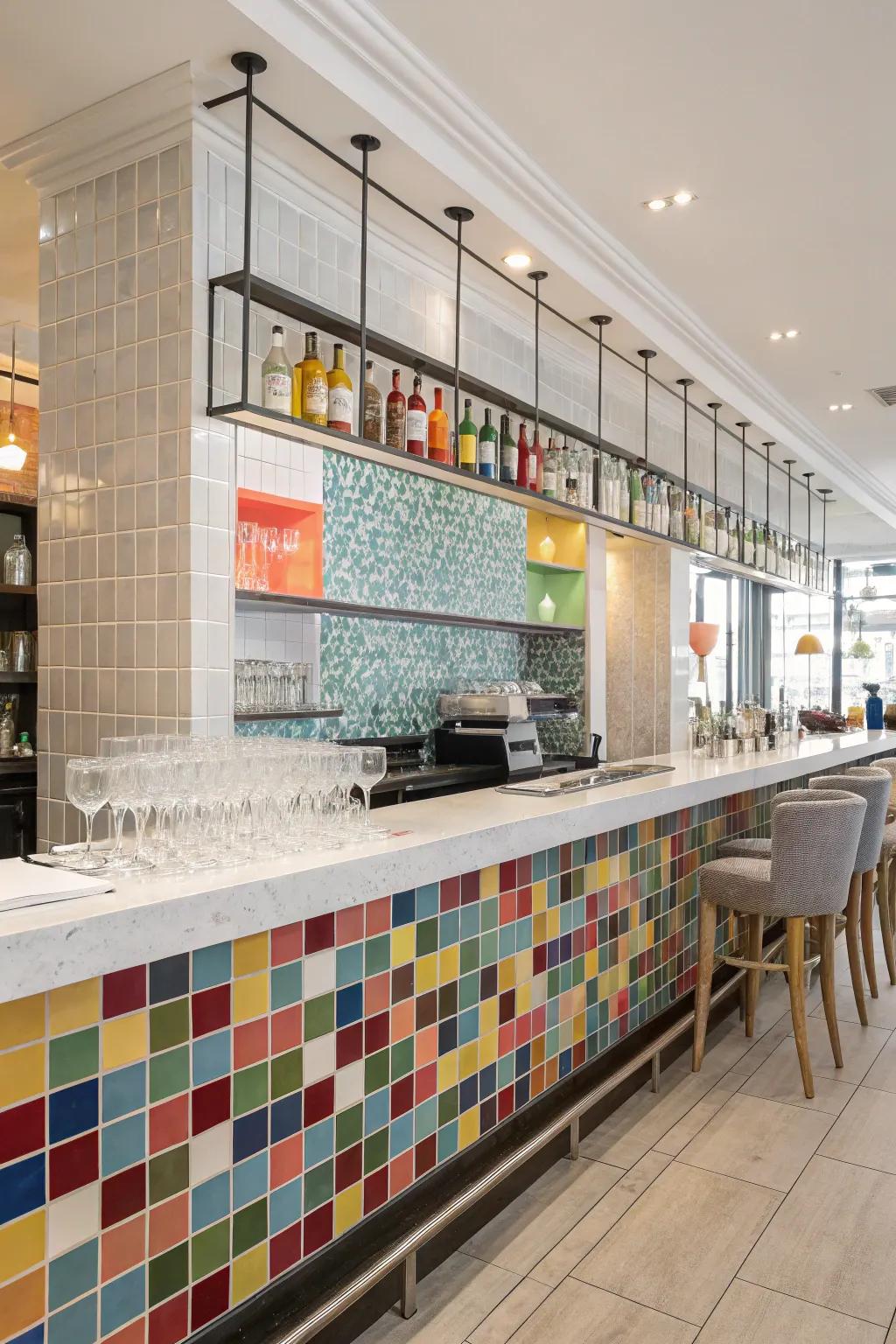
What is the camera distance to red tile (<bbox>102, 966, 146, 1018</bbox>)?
1554mm

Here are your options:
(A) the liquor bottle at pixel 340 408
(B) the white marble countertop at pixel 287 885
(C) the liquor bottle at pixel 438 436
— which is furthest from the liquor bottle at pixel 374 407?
(B) the white marble countertop at pixel 287 885

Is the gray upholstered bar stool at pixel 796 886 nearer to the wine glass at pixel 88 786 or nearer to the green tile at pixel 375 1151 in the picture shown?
the green tile at pixel 375 1151

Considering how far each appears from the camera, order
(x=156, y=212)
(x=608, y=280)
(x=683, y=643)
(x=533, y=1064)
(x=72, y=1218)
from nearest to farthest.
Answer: (x=72, y=1218) → (x=533, y=1064) → (x=156, y=212) → (x=608, y=280) → (x=683, y=643)

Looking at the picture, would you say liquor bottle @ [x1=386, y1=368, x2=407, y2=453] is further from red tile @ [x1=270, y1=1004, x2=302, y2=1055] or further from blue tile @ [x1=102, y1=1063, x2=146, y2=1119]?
blue tile @ [x1=102, y1=1063, x2=146, y2=1119]

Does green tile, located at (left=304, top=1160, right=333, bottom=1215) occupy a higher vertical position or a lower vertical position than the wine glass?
lower

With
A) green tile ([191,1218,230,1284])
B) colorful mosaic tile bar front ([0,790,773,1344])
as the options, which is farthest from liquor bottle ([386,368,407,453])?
Answer: green tile ([191,1218,230,1284])

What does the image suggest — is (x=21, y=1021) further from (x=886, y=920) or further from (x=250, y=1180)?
(x=886, y=920)

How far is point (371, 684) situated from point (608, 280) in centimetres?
213

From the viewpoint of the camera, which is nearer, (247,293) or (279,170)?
(247,293)

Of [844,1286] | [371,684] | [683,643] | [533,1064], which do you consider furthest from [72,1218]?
[683,643]

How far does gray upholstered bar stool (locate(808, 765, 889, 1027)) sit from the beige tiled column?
2368 millimetres

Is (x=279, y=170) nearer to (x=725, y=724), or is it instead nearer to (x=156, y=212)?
(x=156, y=212)

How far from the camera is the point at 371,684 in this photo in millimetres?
4832

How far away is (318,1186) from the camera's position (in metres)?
1.96
